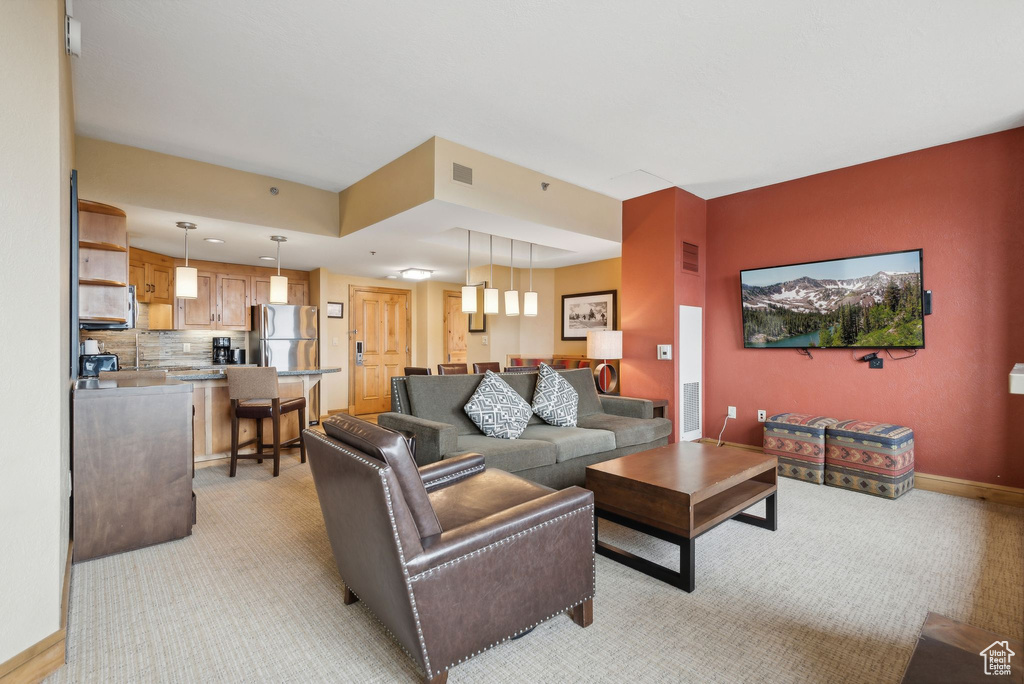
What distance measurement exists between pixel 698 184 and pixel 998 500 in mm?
3272

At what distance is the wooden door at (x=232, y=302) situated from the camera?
6.20 m

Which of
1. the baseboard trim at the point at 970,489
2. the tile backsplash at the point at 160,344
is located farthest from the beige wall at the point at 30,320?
the baseboard trim at the point at 970,489

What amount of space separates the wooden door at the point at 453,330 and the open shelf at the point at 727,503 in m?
5.67

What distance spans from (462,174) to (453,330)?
15.6ft

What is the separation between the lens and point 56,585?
1.65 meters

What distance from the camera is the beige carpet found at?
1.63 metres

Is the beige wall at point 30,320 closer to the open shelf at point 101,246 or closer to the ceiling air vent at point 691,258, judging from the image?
the open shelf at point 101,246

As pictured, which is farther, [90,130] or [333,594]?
[90,130]

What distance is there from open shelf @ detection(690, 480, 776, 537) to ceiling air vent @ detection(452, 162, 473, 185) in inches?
104

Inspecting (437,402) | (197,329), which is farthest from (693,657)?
(197,329)

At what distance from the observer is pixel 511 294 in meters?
5.36

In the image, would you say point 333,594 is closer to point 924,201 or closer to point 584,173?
point 584,173

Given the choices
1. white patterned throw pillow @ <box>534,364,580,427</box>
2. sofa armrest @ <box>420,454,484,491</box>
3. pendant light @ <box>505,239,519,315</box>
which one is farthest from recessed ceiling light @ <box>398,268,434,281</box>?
sofa armrest @ <box>420,454,484,491</box>

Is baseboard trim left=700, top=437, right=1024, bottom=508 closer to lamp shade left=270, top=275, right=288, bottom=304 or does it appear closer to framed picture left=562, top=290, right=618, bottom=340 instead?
framed picture left=562, top=290, right=618, bottom=340
